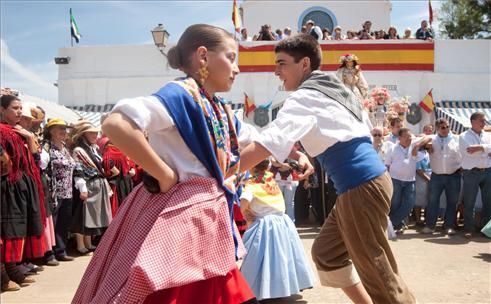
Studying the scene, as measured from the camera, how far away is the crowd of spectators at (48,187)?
4.26 m

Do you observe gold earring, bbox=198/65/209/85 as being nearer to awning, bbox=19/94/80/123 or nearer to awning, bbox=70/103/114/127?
awning, bbox=19/94/80/123

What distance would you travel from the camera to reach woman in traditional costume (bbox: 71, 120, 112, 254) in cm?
598

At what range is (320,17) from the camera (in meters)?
22.0

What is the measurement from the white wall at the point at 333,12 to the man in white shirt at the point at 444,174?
15.4 m

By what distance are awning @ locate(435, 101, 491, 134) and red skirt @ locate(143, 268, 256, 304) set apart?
14.6 metres

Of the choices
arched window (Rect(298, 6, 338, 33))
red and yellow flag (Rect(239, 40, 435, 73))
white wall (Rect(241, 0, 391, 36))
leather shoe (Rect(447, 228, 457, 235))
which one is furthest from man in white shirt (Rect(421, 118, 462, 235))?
arched window (Rect(298, 6, 338, 33))

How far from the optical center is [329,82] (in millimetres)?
2623

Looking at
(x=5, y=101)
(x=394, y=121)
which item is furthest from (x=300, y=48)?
(x=394, y=121)

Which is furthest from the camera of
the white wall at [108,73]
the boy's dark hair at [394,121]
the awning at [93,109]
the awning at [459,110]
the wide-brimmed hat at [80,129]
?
the white wall at [108,73]

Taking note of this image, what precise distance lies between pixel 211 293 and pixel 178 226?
0.28 metres

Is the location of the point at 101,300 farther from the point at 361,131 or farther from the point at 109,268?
the point at 361,131

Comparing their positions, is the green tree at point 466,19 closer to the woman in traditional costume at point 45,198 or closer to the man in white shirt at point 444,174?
the man in white shirt at point 444,174

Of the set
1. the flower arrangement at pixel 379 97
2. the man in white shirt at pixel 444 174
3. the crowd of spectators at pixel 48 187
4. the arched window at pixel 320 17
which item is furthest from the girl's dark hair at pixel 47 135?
the arched window at pixel 320 17

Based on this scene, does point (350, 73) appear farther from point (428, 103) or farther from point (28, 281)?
point (428, 103)
